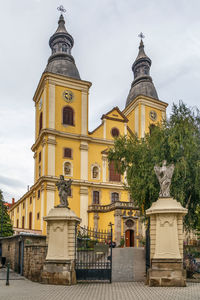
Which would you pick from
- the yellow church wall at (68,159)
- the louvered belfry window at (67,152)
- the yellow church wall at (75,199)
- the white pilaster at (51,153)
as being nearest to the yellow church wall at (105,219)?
the yellow church wall at (75,199)

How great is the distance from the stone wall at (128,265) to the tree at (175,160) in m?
2.90

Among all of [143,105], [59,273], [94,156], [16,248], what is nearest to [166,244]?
[59,273]

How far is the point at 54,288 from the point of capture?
12531 mm

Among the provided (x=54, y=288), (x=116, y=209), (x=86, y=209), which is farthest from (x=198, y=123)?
(x=86, y=209)

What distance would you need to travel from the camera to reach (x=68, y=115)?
39.5m

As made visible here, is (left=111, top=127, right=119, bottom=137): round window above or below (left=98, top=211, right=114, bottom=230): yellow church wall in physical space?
above

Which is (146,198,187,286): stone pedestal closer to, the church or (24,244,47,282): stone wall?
(24,244,47,282): stone wall

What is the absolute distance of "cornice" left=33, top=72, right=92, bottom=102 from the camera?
3925 cm

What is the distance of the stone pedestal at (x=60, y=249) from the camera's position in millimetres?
13500

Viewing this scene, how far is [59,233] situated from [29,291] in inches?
99.7

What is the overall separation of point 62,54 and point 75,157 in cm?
1356

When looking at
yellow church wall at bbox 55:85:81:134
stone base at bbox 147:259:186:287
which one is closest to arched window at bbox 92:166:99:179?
yellow church wall at bbox 55:85:81:134

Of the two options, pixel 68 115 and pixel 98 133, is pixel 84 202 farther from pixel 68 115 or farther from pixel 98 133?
pixel 68 115

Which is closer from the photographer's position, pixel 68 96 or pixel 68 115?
pixel 68 115
